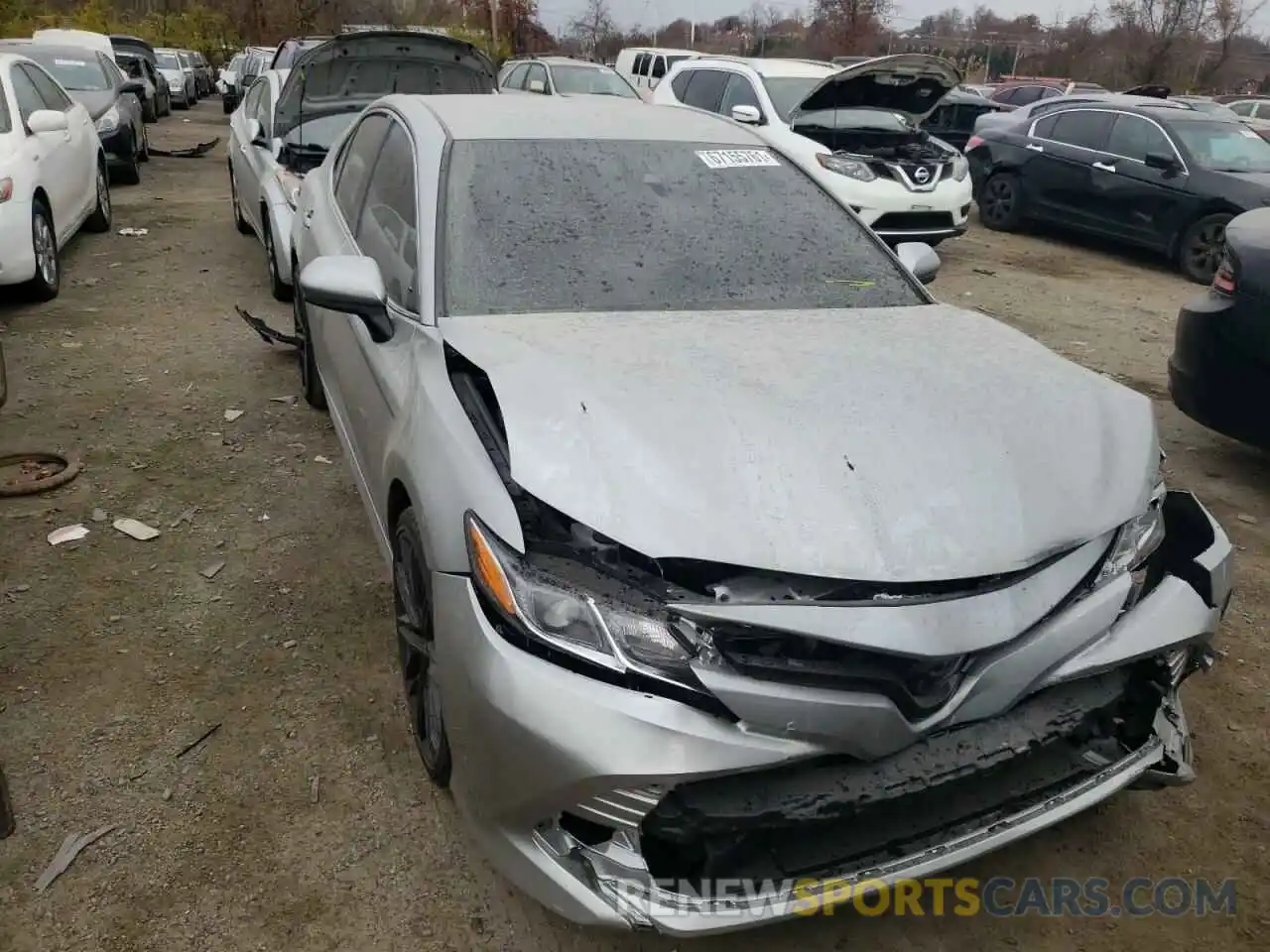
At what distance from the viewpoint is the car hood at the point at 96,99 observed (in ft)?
34.0

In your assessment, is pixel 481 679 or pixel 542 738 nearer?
pixel 542 738

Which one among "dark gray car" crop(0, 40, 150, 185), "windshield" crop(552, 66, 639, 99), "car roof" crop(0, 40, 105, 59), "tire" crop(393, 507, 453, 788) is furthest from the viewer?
"windshield" crop(552, 66, 639, 99)

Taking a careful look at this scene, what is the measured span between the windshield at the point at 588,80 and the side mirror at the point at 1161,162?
21.0 feet

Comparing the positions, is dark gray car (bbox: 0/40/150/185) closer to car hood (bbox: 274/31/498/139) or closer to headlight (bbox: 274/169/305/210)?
car hood (bbox: 274/31/498/139)

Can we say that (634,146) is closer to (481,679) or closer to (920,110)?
(481,679)

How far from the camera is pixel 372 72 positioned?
7.14 m

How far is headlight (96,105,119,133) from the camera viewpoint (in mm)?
10540

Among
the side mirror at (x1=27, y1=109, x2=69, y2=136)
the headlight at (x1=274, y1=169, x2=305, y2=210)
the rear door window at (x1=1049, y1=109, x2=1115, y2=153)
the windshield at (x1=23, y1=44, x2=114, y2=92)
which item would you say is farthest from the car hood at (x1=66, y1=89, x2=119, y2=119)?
the rear door window at (x1=1049, y1=109, x2=1115, y2=153)

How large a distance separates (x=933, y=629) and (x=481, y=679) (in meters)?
0.89

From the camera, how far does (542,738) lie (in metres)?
1.83

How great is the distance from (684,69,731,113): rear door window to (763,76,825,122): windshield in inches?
22.8

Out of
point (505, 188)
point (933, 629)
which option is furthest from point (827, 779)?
point (505, 188)

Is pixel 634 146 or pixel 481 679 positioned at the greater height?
pixel 634 146

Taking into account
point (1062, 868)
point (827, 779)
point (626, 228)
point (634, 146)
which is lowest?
point (1062, 868)
